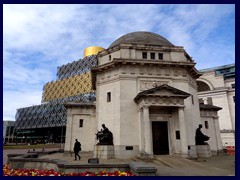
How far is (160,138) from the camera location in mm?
21297

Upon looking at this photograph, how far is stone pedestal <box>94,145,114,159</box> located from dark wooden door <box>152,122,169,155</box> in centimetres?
467

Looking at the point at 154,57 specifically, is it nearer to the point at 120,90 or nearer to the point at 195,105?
the point at 120,90

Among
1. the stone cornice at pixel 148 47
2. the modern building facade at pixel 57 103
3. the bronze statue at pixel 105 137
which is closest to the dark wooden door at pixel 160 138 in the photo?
the bronze statue at pixel 105 137

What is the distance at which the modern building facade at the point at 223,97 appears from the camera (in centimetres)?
5150

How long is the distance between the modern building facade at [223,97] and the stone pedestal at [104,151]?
3732cm

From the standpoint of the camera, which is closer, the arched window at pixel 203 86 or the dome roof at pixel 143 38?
the dome roof at pixel 143 38

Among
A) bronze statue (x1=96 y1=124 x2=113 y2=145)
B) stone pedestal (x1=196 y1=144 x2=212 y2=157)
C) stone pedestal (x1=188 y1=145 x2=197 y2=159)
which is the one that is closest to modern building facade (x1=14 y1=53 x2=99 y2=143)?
bronze statue (x1=96 y1=124 x2=113 y2=145)

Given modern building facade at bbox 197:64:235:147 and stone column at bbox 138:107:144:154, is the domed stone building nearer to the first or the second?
stone column at bbox 138:107:144:154

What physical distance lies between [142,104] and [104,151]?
6.41m

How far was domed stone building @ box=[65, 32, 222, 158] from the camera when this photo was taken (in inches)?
791

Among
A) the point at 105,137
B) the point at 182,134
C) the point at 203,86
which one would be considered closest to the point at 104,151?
the point at 105,137

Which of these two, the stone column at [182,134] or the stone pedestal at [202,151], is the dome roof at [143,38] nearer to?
the stone column at [182,134]

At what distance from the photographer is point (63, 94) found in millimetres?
95375

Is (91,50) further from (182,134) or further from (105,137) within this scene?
(182,134)
